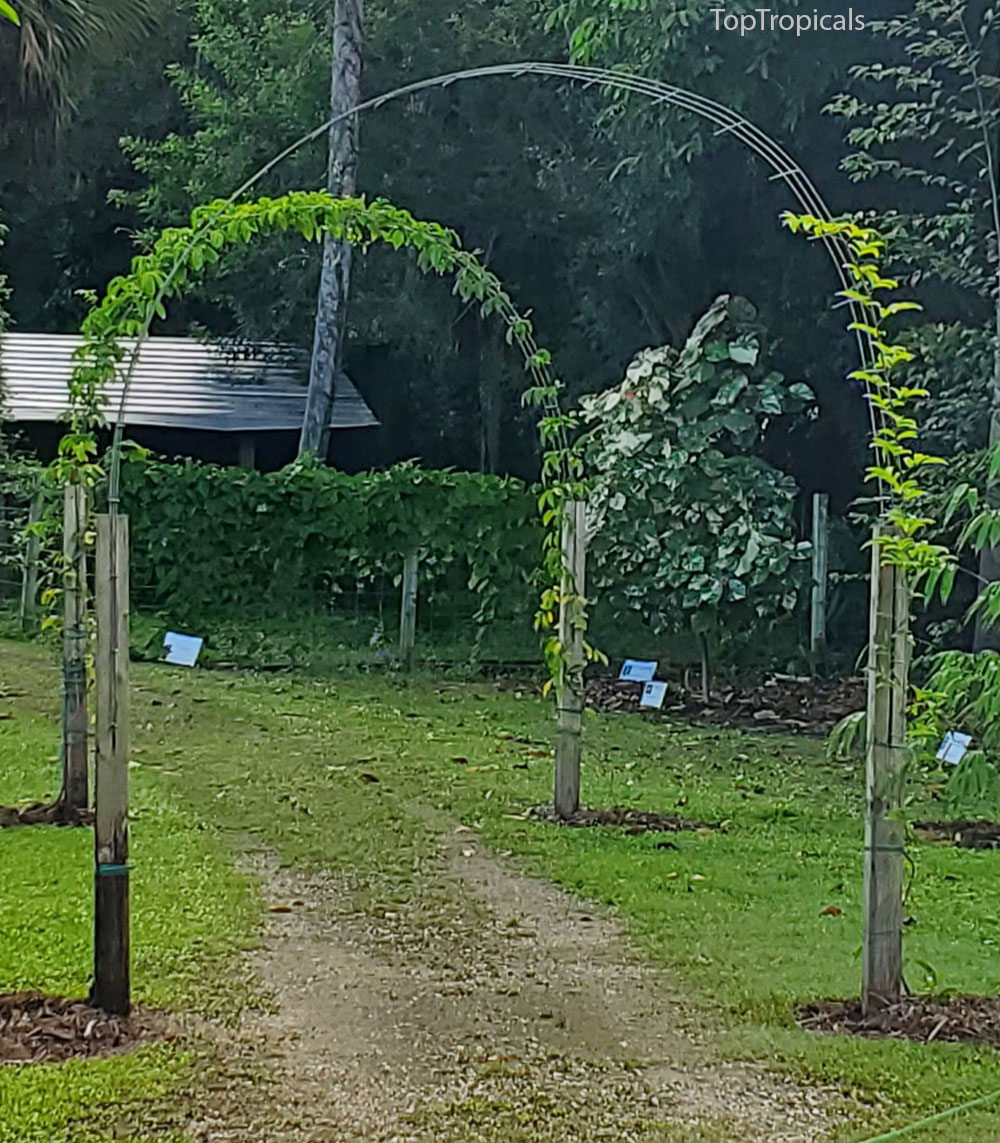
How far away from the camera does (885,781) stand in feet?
13.2

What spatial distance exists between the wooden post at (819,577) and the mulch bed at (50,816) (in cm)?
633

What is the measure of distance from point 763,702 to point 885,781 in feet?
22.7

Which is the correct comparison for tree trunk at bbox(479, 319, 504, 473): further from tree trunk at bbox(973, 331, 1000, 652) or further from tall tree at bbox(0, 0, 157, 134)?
tree trunk at bbox(973, 331, 1000, 652)

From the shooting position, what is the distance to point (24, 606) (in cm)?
1252

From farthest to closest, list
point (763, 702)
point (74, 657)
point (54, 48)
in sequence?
point (763, 702) → point (54, 48) → point (74, 657)

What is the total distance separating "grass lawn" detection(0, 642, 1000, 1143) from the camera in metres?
3.73

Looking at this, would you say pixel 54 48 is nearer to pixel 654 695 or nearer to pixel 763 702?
pixel 654 695

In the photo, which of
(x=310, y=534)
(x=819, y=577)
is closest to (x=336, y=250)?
(x=310, y=534)

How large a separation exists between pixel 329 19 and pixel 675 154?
616 centimetres

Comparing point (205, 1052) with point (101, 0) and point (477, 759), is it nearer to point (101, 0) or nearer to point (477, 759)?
point (477, 759)

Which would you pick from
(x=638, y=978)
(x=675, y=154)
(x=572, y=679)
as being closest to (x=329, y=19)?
(x=675, y=154)

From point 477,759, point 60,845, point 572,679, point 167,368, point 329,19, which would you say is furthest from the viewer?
point 167,368

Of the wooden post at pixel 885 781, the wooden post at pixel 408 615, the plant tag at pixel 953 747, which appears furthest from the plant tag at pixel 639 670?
the wooden post at pixel 885 781

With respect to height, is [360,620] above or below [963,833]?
above
